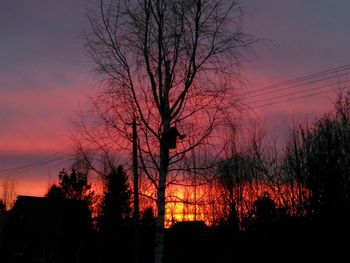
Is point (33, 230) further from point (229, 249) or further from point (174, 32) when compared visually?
point (174, 32)

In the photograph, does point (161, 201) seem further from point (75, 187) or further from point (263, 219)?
point (75, 187)

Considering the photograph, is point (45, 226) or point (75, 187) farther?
point (75, 187)

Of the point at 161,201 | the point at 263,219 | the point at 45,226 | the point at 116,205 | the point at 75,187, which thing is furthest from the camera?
the point at 75,187

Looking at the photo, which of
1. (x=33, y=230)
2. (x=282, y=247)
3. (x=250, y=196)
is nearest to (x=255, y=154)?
(x=250, y=196)

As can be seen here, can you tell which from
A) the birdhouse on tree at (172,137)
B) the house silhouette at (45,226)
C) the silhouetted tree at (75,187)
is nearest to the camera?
the birdhouse on tree at (172,137)

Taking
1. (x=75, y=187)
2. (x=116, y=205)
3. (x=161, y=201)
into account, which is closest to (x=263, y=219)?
(x=161, y=201)

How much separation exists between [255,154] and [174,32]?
21409 millimetres

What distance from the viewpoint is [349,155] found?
29.0m

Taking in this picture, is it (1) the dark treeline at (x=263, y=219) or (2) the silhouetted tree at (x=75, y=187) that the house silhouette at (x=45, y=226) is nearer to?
(1) the dark treeline at (x=263, y=219)

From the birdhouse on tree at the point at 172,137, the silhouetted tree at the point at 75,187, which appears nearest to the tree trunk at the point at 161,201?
the birdhouse on tree at the point at 172,137

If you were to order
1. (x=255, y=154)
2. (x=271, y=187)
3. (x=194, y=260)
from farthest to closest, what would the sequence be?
(x=255, y=154) < (x=271, y=187) < (x=194, y=260)

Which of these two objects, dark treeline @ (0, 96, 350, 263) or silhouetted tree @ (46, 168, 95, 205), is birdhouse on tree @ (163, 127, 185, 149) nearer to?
dark treeline @ (0, 96, 350, 263)

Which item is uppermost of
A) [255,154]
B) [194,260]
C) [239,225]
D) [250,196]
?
[255,154]

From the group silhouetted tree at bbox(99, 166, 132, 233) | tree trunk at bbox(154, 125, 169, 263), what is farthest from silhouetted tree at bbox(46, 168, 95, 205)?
tree trunk at bbox(154, 125, 169, 263)
